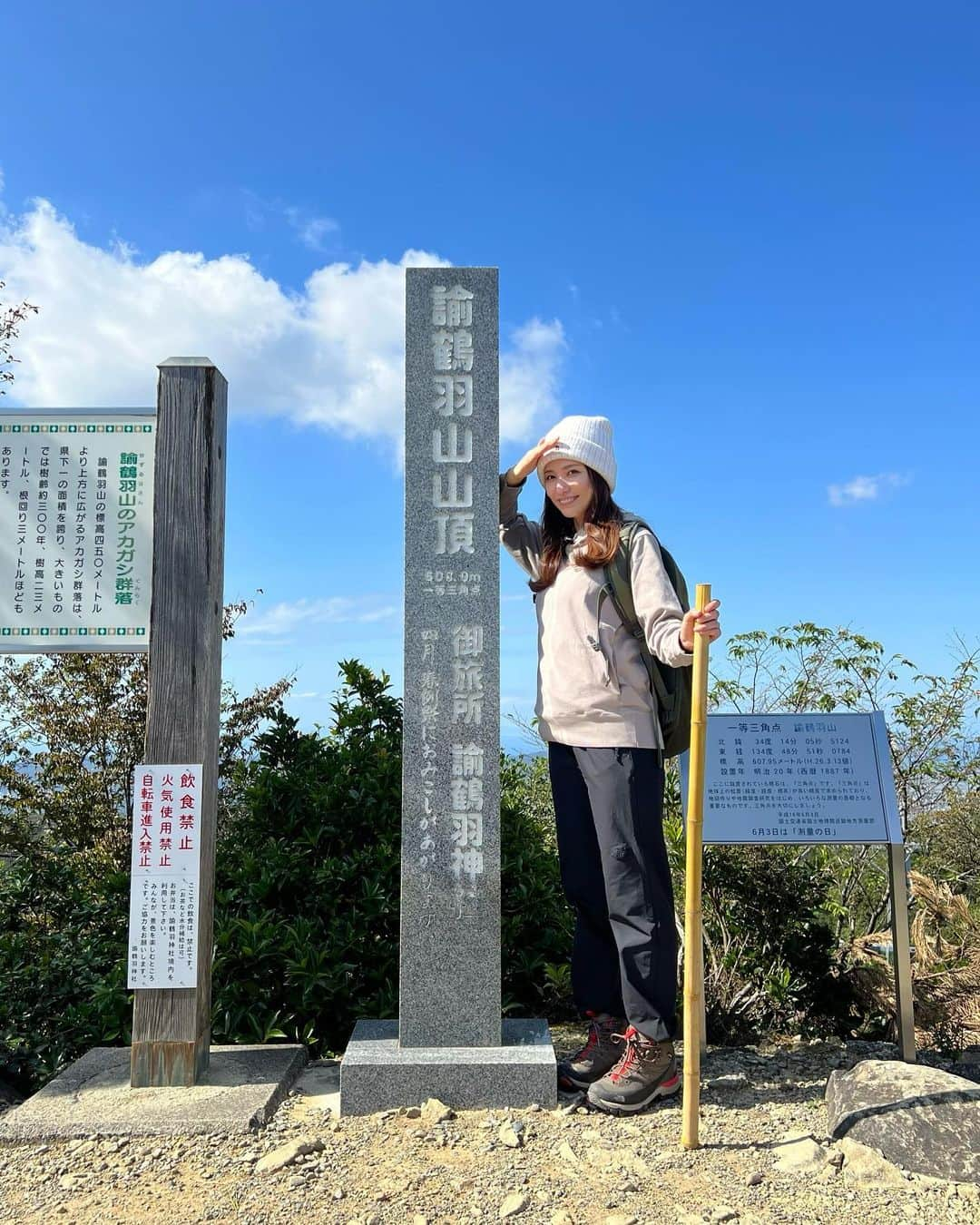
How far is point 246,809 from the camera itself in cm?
510

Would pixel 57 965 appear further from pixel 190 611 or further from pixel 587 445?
pixel 587 445

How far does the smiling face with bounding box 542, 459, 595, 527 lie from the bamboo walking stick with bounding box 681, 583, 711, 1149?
0.79 meters

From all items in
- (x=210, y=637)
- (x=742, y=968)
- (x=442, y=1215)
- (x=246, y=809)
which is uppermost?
(x=210, y=637)

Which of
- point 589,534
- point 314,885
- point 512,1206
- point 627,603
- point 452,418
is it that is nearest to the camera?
point 512,1206

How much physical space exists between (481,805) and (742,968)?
1.66 m

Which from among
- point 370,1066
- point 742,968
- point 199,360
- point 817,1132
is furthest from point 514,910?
point 199,360

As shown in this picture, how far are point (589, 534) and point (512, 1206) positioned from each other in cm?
224

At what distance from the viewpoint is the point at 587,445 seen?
12.1ft

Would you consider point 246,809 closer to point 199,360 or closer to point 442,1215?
point 199,360

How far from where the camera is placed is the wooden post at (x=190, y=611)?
376cm

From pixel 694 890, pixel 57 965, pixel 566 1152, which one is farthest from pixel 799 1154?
pixel 57 965

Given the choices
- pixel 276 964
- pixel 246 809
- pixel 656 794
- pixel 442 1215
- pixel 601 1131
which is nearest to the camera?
pixel 442 1215

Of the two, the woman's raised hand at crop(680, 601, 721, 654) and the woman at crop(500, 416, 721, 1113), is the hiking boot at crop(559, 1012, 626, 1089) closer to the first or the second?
the woman at crop(500, 416, 721, 1113)

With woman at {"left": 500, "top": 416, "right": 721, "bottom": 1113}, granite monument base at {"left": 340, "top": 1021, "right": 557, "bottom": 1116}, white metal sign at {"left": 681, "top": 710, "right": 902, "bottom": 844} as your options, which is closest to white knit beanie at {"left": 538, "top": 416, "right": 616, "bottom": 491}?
woman at {"left": 500, "top": 416, "right": 721, "bottom": 1113}
